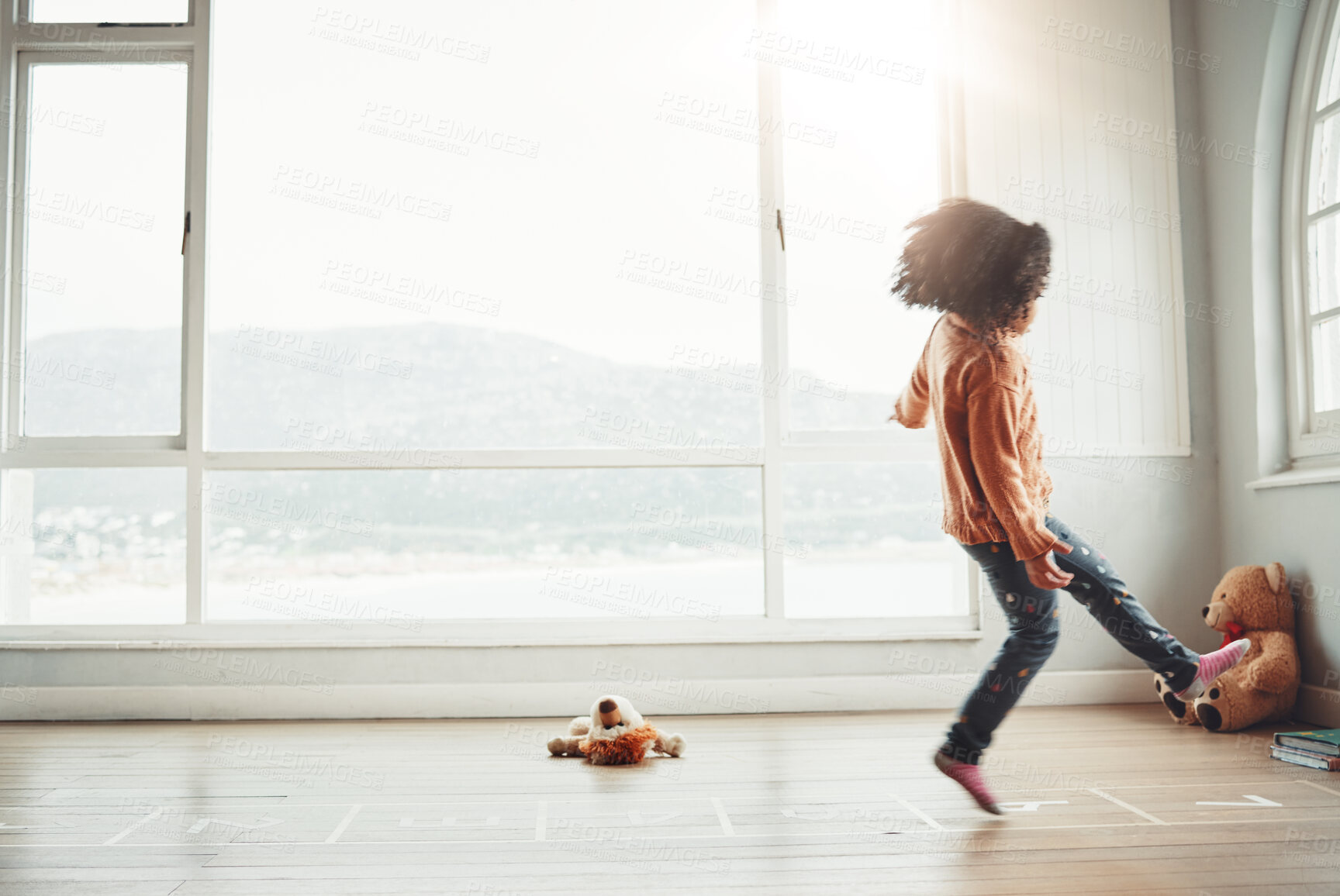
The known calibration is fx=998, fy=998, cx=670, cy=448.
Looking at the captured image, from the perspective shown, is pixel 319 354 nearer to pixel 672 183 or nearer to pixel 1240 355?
pixel 672 183

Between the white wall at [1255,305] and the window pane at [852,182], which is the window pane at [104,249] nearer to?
the window pane at [852,182]

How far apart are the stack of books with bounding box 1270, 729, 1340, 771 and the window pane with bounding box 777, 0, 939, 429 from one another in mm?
1394

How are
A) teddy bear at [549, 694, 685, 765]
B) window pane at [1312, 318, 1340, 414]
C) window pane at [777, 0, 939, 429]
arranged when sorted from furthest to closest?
1. window pane at [777, 0, 939, 429]
2. window pane at [1312, 318, 1340, 414]
3. teddy bear at [549, 694, 685, 765]

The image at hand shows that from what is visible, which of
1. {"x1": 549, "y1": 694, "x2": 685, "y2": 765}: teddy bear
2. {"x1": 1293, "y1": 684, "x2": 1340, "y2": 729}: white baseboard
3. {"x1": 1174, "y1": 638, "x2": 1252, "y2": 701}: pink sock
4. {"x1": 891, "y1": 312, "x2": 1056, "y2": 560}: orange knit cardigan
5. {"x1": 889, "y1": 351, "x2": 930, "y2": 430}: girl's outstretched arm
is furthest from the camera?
{"x1": 1293, "y1": 684, "x2": 1340, "y2": 729}: white baseboard

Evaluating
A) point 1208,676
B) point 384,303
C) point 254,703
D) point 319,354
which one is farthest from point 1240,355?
point 254,703

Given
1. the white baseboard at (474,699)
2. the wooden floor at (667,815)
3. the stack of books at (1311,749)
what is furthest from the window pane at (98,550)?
the stack of books at (1311,749)

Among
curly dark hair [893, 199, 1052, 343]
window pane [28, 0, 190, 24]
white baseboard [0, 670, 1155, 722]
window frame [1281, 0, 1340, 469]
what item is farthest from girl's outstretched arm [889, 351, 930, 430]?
window pane [28, 0, 190, 24]

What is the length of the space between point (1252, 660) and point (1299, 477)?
1.69 ft

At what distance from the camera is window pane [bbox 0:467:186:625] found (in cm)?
310

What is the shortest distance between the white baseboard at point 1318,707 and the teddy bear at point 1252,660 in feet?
0.10

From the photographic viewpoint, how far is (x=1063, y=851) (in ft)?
5.43

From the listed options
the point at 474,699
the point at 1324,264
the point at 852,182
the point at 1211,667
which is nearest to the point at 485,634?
the point at 474,699

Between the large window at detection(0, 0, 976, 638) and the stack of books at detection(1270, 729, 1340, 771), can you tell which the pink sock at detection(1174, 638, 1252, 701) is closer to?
the stack of books at detection(1270, 729, 1340, 771)

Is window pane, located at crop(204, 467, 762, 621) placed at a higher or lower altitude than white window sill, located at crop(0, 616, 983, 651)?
higher
